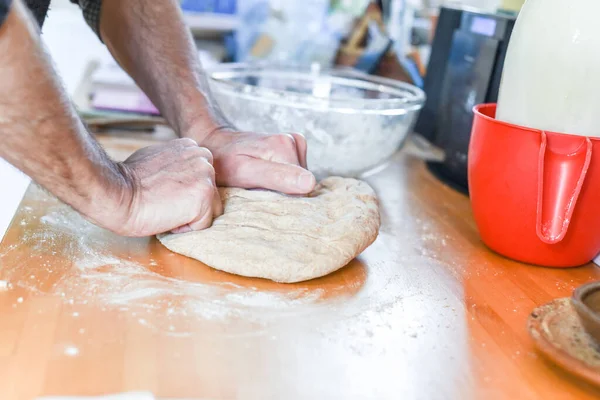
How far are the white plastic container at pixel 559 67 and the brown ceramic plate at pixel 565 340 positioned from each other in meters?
0.26

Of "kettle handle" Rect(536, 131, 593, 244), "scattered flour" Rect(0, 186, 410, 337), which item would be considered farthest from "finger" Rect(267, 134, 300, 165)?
"kettle handle" Rect(536, 131, 593, 244)

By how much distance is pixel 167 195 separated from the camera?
2.78 feet

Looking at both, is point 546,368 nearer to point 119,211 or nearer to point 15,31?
point 119,211

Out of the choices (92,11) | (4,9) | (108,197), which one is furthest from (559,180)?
(92,11)

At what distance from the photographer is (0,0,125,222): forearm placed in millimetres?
654

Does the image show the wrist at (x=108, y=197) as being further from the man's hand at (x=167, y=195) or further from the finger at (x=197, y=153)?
the finger at (x=197, y=153)

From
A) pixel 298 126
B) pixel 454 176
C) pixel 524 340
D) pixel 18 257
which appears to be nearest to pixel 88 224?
pixel 18 257

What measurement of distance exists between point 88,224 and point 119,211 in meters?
0.16

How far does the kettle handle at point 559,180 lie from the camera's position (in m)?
0.83

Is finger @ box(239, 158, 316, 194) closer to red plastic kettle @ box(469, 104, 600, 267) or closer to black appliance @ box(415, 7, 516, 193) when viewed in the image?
red plastic kettle @ box(469, 104, 600, 267)

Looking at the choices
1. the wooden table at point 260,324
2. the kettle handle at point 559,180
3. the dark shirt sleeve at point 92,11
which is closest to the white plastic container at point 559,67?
the kettle handle at point 559,180

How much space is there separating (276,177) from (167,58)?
0.33 metres

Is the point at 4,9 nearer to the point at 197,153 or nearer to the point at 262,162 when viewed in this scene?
the point at 197,153

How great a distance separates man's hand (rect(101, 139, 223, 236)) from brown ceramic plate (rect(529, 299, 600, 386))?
1.43 feet
